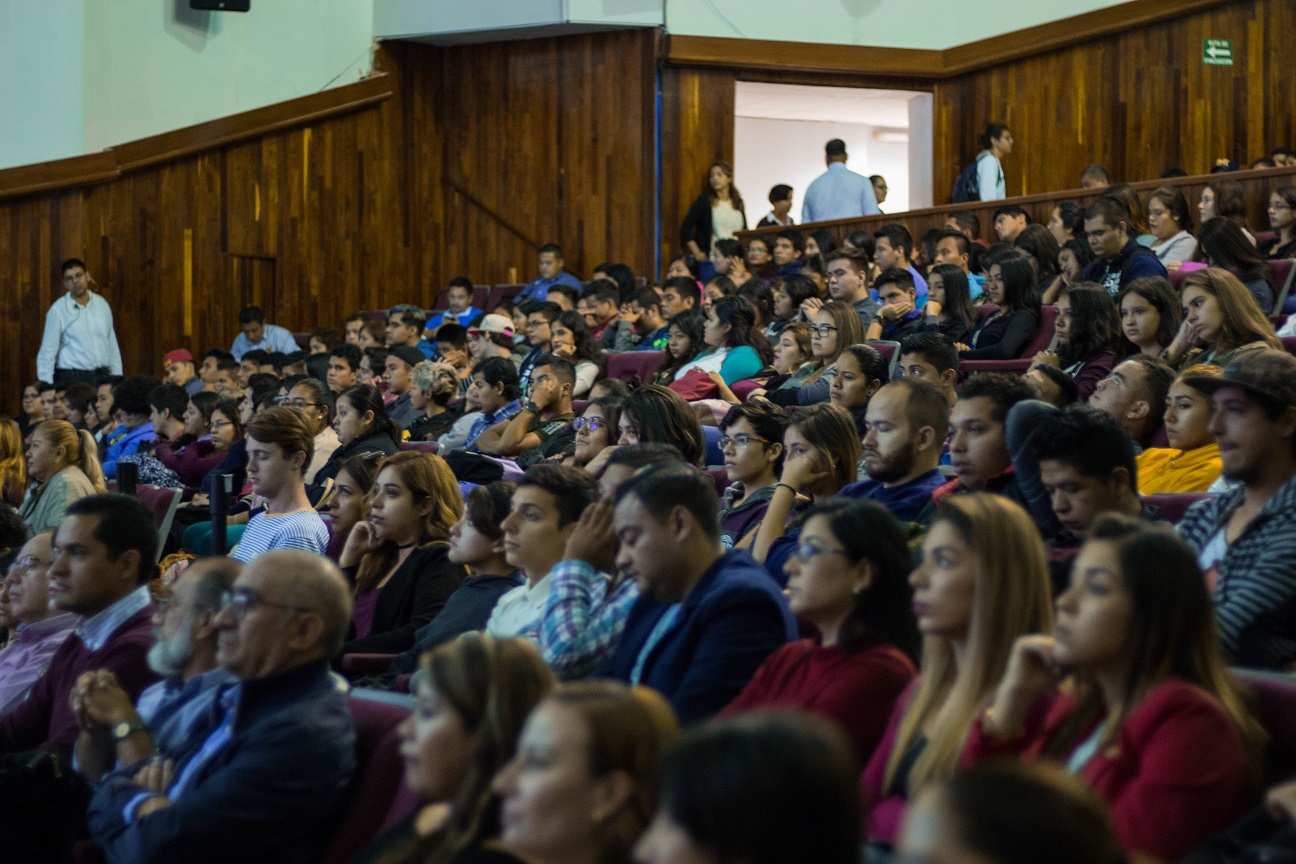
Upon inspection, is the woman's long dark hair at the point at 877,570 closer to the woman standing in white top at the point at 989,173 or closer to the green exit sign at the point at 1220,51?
the woman standing in white top at the point at 989,173

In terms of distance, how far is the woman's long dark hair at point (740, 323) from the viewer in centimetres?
457

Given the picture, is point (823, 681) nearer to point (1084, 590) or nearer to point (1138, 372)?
point (1084, 590)

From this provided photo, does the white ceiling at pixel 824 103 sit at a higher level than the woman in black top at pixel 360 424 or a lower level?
higher

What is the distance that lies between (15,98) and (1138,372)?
615 centimetres

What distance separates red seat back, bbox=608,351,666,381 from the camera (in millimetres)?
5012

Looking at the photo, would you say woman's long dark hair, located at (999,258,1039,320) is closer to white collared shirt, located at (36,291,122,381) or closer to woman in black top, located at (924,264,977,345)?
woman in black top, located at (924,264,977,345)

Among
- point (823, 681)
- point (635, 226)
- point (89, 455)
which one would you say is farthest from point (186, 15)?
point (823, 681)

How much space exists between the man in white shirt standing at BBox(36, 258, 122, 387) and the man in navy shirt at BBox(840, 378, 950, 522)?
541cm

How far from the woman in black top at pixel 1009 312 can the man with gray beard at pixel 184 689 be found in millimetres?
2639

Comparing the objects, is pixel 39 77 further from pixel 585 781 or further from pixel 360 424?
pixel 585 781

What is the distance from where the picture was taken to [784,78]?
8.30 m

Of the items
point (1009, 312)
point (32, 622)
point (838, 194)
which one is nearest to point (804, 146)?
point (838, 194)

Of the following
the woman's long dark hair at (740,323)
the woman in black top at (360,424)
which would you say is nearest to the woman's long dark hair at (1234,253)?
the woman's long dark hair at (740,323)

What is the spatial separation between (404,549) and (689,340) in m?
1.99
